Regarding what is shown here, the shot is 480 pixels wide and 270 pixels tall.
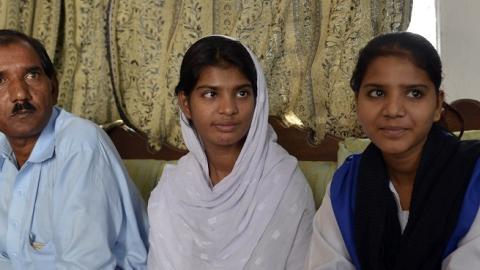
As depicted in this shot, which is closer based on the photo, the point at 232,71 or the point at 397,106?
the point at 397,106

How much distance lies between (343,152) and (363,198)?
18.8 inches

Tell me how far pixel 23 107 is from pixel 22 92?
4 cm

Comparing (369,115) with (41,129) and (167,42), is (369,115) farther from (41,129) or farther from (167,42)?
(167,42)

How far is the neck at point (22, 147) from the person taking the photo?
1867 mm

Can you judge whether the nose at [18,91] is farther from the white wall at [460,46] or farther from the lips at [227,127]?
the white wall at [460,46]

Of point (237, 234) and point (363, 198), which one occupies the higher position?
point (363, 198)

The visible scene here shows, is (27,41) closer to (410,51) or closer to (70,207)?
(70,207)

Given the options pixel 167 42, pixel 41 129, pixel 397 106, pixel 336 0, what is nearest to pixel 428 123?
pixel 397 106

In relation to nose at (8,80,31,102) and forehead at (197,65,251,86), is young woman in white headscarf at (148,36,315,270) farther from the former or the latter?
nose at (8,80,31,102)

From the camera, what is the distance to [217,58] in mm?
1760

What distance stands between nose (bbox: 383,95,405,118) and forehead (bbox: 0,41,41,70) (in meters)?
1.05

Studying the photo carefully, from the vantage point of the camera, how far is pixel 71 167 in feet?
5.64

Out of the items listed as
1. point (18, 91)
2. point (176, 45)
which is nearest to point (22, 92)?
point (18, 91)

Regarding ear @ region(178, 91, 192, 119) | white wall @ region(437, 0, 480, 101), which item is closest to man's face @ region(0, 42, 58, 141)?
ear @ region(178, 91, 192, 119)
